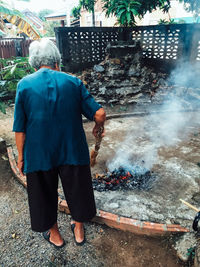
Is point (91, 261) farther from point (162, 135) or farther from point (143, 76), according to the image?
point (143, 76)

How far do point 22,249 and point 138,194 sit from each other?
176 cm

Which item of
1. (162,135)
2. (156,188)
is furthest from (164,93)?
(156,188)

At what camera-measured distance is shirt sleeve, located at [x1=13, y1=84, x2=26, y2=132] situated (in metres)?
1.74

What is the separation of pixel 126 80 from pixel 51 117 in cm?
687

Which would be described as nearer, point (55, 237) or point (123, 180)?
point (55, 237)

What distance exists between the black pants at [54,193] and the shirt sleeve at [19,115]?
49 cm

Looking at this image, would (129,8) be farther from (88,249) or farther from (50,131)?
(88,249)

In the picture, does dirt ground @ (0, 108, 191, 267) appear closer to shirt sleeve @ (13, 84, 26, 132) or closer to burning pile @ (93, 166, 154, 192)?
burning pile @ (93, 166, 154, 192)

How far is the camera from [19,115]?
5.86 feet

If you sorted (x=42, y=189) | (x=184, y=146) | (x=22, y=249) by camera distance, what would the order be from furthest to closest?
(x=184, y=146) < (x=22, y=249) < (x=42, y=189)

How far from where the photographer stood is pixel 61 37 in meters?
7.84

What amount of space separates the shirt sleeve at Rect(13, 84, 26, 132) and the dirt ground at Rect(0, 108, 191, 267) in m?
1.57

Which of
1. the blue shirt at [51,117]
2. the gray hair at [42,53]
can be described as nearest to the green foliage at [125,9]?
the gray hair at [42,53]

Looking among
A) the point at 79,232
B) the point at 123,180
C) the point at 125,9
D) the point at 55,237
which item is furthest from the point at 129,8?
the point at 55,237
